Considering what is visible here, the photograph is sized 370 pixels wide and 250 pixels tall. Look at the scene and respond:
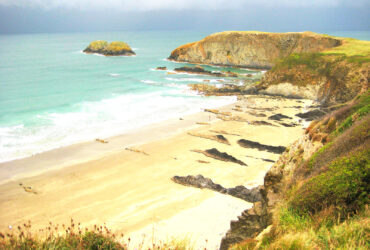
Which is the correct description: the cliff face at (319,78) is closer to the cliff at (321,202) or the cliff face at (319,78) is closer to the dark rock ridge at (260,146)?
the dark rock ridge at (260,146)

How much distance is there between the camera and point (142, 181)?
1475 centimetres

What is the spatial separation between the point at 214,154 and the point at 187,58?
199ft

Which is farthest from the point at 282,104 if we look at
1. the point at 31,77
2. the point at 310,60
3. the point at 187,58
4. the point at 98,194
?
the point at 187,58

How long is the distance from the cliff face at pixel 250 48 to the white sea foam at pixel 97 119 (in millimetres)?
34744

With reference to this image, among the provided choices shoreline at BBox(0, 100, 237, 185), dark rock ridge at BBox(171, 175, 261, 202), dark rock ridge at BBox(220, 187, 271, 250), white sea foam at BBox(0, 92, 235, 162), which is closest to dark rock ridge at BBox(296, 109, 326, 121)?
shoreline at BBox(0, 100, 237, 185)

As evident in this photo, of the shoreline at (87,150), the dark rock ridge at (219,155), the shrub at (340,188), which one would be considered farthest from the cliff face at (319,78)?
the shrub at (340,188)

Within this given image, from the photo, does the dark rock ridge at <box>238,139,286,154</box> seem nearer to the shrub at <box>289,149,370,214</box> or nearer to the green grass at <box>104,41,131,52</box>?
the shrub at <box>289,149,370,214</box>

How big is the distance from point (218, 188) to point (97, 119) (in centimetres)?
1706

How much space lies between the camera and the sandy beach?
1102cm

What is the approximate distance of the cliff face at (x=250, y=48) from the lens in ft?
204

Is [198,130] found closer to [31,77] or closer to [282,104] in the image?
[282,104]

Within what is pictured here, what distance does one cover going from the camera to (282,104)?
3170 centimetres

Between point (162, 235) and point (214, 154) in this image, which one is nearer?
point (162, 235)

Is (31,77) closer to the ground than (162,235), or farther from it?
farther from it
